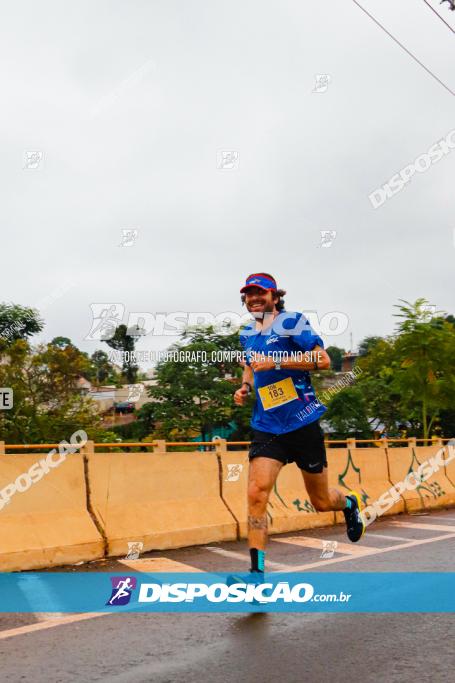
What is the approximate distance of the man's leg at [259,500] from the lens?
5121 mm

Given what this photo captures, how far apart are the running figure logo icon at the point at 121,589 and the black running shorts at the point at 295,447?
1353 millimetres

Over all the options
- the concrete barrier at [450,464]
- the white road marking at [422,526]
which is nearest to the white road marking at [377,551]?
the white road marking at [422,526]

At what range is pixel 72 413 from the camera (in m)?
40.4

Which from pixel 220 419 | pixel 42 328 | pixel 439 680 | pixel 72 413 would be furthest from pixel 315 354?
pixel 42 328

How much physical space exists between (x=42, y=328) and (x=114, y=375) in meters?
37.9

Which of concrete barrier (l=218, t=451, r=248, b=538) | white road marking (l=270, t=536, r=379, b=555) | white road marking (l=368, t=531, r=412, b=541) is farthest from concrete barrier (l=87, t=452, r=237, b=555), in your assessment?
white road marking (l=368, t=531, r=412, b=541)

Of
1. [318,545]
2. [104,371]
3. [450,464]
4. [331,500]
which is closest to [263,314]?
[331,500]

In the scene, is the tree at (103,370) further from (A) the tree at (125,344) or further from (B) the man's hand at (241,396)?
(B) the man's hand at (241,396)

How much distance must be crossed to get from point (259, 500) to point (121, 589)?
1465 mm

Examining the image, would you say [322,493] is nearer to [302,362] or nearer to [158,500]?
[302,362]

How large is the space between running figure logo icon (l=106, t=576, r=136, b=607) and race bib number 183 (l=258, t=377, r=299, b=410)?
168 centimetres

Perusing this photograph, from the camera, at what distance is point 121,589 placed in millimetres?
5836

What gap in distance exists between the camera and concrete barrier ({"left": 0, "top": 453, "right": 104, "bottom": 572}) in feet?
21.8

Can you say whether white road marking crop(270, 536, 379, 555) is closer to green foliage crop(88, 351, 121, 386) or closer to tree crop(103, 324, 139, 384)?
green foliage crop(88, 351, 121, 386)
